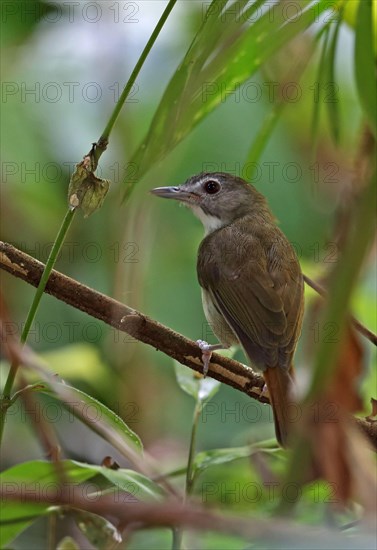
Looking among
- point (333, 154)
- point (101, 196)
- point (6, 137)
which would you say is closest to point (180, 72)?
point (101, 196)

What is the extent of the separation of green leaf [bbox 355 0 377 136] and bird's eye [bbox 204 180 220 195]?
7.81ft

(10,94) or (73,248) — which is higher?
(10,94)

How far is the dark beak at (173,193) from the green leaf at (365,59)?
2056mm

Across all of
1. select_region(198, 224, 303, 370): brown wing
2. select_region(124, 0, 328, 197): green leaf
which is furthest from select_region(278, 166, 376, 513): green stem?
select_region(198, 224, 303, 370): brown wing

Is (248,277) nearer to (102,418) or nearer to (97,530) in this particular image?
(102,418)

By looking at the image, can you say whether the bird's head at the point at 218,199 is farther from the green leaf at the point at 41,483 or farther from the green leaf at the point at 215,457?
the green leaf at the point at 41,483

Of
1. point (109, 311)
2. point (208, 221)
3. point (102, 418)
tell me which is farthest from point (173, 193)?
point (102, 418)

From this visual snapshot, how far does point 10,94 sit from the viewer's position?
3299mm

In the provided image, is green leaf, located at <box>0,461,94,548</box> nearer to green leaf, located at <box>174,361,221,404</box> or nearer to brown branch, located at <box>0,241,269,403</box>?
brown branch, located at <box>0,241,269,403</box>

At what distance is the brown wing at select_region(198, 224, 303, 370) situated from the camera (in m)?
2.62

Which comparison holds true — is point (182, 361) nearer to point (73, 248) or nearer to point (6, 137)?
point (6, 137)

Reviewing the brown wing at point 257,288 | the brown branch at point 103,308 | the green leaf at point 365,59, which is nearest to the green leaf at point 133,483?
the brown branch at point 103,308

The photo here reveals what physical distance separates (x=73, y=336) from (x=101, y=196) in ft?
8.10

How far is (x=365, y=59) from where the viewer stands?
128 centimetres
